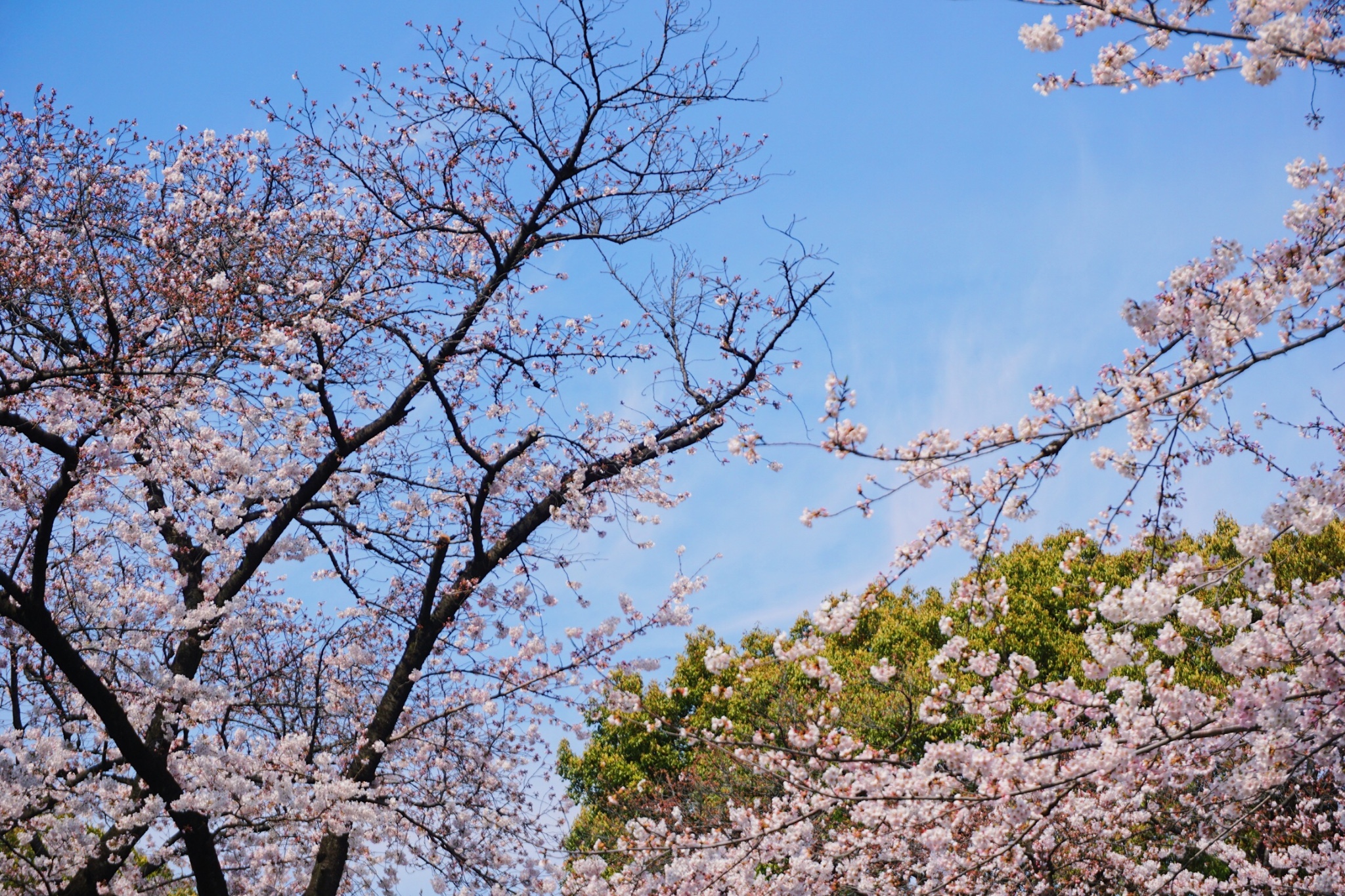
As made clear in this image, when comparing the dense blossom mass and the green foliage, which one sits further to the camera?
the green foliage

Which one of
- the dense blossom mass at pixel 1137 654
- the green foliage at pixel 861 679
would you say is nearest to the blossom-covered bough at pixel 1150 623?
the dense blossom mass at pixel 1137 654

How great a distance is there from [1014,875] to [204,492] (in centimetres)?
780

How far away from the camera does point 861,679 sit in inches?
577

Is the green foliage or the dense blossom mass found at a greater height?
the green foliage

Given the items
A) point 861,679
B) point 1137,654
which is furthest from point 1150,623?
point 861,679

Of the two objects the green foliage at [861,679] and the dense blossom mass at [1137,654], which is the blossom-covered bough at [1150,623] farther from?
the green foliage at [861,679]

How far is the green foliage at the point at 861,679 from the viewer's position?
515 inches

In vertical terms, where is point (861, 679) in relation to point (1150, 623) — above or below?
above

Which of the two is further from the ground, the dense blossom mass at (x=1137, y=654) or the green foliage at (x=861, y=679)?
the green foliage at (x=861, y=679)

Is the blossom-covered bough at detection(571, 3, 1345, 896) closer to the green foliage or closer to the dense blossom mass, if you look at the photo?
the dense blossom mass

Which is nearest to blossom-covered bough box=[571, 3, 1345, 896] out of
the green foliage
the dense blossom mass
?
the dense blossom mass

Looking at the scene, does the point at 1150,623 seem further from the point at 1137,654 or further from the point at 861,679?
the point at 861,679

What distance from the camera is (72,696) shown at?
28.0ft

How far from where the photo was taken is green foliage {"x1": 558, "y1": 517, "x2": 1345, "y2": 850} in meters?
13.1
